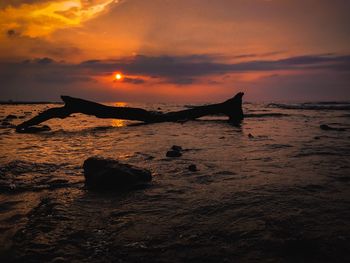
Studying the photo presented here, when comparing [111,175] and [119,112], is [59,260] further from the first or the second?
[119,112]

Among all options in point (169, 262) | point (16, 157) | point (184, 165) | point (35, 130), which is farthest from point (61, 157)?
point (35, 130)

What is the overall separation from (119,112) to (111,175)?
40.5ft

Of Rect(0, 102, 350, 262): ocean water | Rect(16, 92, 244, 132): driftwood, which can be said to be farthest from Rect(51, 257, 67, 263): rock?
Rect(16, 92, 244, 132): driftwood

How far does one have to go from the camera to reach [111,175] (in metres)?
4.77

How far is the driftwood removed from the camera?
14742 mm

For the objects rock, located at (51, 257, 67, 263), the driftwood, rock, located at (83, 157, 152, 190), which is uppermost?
the driftwood

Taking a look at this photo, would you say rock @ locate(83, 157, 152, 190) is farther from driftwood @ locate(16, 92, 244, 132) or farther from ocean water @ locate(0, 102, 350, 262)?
driftwood @ locate(16, 92, 244, 132)

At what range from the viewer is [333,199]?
13.1 ft

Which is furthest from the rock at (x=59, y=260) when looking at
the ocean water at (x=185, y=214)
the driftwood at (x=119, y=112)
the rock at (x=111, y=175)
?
the driftwood at (x=119, y=112)

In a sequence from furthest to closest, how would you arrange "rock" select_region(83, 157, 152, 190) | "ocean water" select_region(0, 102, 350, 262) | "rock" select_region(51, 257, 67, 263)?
"rock" select_region(83, 157, 152, 190) → "ocean water" select_region(0, 102, 350, 262) → "rock" select_region(51, 257, 67, 263)

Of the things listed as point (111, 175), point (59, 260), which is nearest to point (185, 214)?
point (59, 260)

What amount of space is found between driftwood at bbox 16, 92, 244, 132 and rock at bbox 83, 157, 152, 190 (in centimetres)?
1069

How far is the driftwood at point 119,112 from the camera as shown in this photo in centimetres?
1474

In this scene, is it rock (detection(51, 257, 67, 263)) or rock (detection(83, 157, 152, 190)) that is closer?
rock (detection(51, 257, 67, 263))
